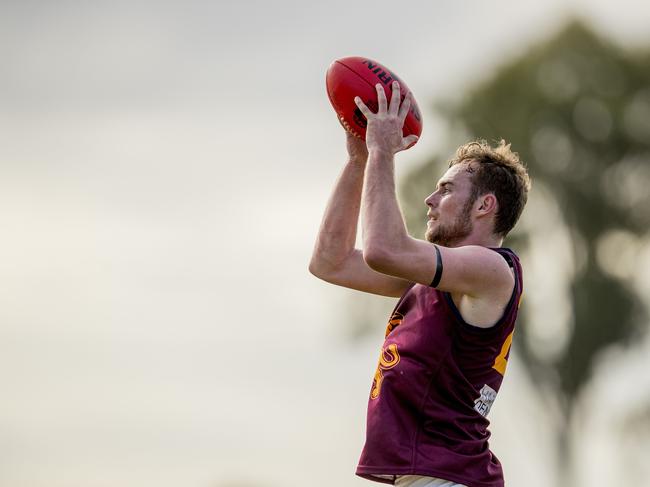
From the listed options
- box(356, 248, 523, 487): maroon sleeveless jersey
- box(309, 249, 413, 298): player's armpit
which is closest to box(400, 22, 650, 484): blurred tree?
box(309, 249, 413, 298): player's armpit

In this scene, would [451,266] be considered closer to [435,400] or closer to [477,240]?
[477,240]

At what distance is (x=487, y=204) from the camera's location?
7184 millimetres

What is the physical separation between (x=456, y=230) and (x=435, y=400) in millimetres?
976

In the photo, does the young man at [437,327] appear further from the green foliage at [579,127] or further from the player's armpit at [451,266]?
the green foliage at [579,127]

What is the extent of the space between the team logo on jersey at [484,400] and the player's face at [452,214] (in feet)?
2.69

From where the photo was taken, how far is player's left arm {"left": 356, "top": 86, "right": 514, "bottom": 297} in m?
6.53

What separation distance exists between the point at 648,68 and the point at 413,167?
6012 millimetres

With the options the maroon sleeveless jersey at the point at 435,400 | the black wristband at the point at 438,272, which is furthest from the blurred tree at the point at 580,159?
the black wristband at the point at 438,272

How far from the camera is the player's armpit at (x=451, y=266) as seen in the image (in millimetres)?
6520

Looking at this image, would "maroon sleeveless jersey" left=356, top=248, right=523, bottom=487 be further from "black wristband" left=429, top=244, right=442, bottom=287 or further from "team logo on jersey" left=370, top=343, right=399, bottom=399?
"black wristband" left=429, top=244, right=442, bottom=287

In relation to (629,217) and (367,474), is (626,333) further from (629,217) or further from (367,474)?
(367,474)

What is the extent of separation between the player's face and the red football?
396 millimetres

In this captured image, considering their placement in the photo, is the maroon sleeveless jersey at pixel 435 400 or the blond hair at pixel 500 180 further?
the blond hair at pixel 500 180

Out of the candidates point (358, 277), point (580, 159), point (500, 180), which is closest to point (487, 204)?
point (500, 180)
